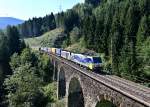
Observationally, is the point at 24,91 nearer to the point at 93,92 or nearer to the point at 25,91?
the point at 25,91

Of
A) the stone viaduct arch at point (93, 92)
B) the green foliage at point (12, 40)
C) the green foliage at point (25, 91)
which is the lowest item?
the green foliage at point (25, 91)

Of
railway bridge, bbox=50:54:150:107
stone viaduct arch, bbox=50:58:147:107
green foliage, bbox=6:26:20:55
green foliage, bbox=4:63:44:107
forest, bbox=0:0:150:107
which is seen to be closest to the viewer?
railway bridge, bbox=50:54:150:107

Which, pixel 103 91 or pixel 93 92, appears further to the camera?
pixel 93 92

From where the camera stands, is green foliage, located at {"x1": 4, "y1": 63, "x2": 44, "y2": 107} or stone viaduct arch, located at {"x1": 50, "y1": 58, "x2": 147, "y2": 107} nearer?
stone viaduct arch, located at {"x1": 50, "y1": 58, "x2": 147, "y2": 107}

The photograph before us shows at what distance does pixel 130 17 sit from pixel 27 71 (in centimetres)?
4388

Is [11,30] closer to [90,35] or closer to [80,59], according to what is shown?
[90,35]

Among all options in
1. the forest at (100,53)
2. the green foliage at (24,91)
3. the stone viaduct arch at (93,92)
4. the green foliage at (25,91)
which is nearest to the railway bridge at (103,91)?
the stone viaduct arch at (93,92)

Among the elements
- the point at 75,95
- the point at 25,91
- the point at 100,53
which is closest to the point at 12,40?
the point at 100,53

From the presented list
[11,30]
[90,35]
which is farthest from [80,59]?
[11,30]

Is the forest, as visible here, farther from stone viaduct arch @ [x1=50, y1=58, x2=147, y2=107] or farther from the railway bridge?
stone viaduct arch @ [x1=50, y1=58, x2=147, y2=107]

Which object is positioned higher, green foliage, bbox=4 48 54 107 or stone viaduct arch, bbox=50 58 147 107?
stone viaduct arch, bbox=50 58 147 107

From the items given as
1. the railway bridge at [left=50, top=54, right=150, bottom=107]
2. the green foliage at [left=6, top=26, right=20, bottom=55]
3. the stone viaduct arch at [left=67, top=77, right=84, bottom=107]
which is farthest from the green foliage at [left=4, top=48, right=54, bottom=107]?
the green foliage at [left=6, top=26, right=20, bottom=55]

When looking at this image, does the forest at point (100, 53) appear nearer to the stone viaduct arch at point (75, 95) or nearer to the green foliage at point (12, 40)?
the green foliage at point (12, 40)

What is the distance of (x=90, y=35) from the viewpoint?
128 metres
